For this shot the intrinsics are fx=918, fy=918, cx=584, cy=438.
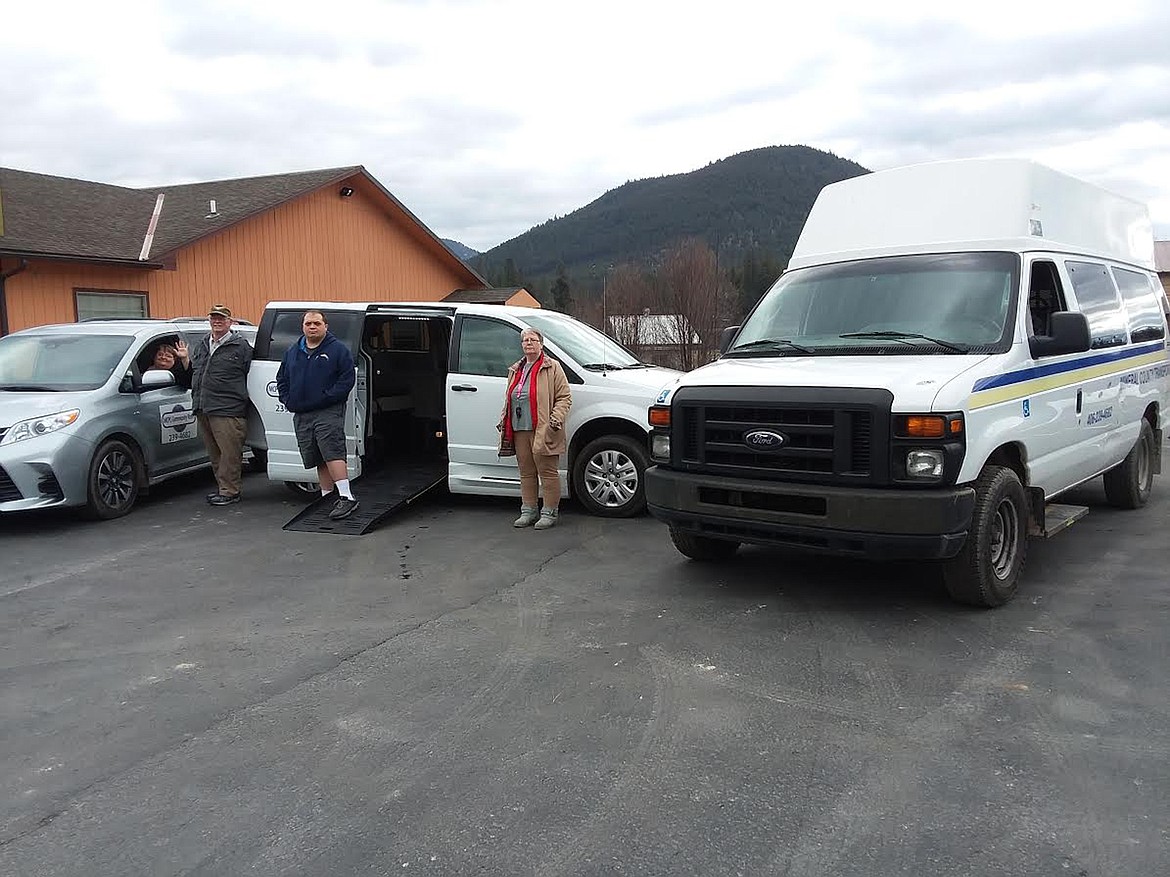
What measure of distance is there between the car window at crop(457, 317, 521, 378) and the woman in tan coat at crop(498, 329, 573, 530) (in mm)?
406

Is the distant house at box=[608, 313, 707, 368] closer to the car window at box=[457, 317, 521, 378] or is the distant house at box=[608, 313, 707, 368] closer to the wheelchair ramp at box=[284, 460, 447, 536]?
the wheelchair ramp at box=[284, 460, 447, 536]

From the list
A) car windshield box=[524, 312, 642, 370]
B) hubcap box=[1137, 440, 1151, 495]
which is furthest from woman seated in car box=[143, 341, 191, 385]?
hubcap box=[1137, 440, 1151, 495]

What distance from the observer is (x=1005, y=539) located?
554 centimetres

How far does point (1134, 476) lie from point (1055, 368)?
9.69 ft

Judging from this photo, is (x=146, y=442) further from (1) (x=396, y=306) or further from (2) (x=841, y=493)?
(2) (x=841, y=493)

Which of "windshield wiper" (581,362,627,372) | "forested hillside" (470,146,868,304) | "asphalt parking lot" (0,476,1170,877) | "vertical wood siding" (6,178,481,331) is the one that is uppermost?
"forested hillside" (470,146,868,304)

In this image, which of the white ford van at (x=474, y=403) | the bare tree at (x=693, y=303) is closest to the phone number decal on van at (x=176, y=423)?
the white ford van at (x=474, y=403)

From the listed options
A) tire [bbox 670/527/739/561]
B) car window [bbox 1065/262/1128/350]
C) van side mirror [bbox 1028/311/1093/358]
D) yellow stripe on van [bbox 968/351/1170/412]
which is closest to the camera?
yellow stripe on van [bbox 968/351/1170/412]

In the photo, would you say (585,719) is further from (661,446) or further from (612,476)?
(612,476)

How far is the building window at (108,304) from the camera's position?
51.1 ft

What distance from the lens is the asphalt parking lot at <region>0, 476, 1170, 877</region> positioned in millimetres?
3039

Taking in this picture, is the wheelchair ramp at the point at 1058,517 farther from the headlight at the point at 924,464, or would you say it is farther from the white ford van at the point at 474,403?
the white ford van at the point at 474,403

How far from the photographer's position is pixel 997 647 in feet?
15.8

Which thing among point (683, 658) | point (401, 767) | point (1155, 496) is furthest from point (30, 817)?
point (1155, 496)
